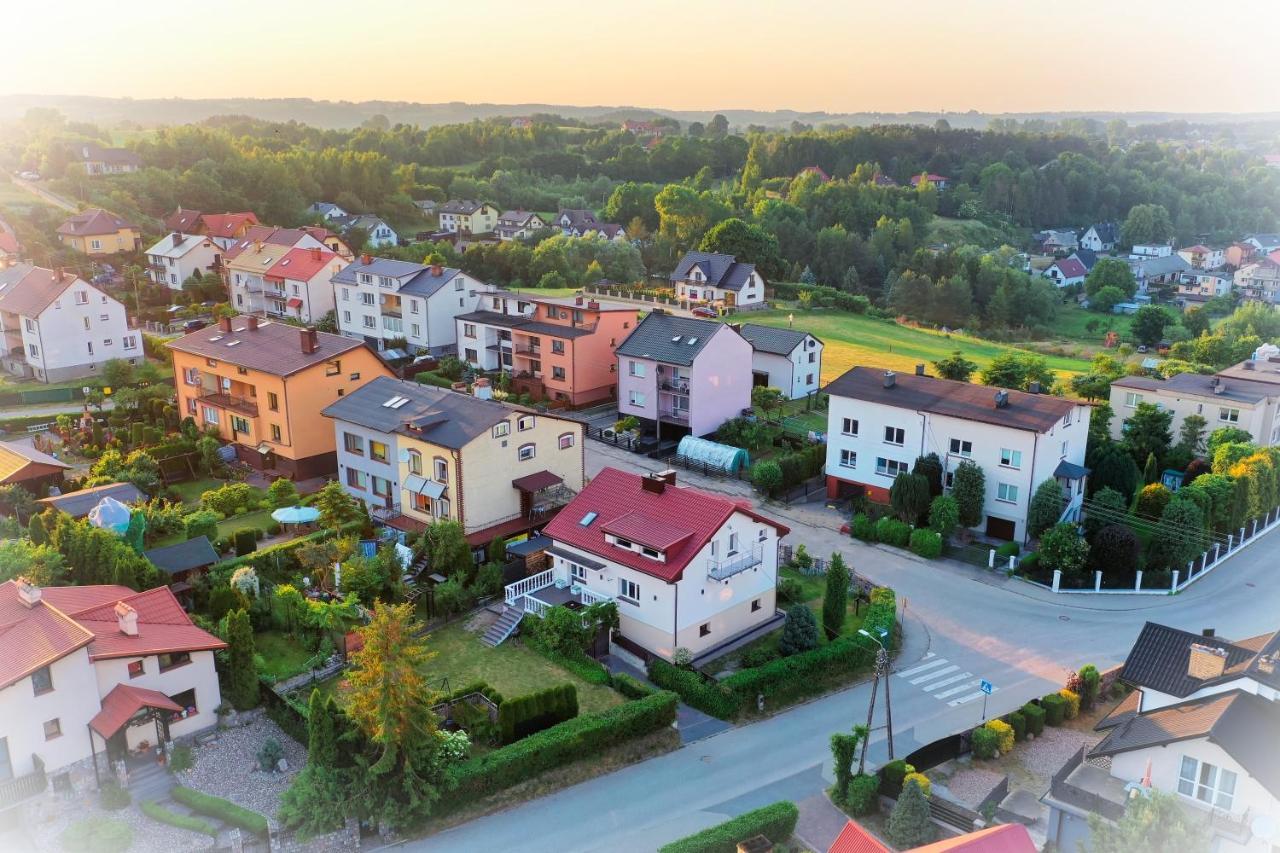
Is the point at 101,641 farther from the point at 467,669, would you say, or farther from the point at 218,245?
the point at 218,245

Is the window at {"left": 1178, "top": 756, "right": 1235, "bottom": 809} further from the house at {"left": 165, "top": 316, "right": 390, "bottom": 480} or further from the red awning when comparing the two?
the house at {"left": 165, "top": 316, "right": 390, "bottom": 480}

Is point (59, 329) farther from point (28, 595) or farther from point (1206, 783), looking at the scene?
point (1206, 783)

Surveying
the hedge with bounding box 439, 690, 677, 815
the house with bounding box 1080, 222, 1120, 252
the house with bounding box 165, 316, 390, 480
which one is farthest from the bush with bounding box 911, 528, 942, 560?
the house with bounding box 1080, 222, 1120, 252

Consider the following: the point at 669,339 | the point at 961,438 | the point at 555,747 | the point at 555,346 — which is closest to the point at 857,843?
the point at 555,747

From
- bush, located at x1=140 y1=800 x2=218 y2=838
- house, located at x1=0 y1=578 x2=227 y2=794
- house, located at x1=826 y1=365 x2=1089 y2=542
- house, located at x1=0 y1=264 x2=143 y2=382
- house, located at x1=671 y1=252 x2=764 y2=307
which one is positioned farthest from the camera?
house, located at x1=671 y1=252 x2=764 y2=307

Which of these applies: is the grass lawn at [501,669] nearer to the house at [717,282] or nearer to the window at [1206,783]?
the window at [1206,783]

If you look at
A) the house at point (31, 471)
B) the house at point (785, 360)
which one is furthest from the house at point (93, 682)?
the house at point (785, 360)
